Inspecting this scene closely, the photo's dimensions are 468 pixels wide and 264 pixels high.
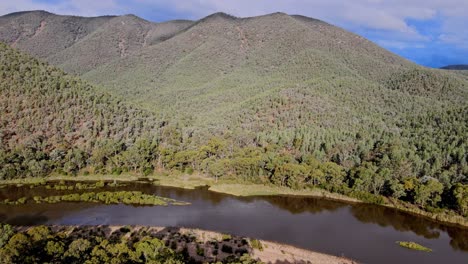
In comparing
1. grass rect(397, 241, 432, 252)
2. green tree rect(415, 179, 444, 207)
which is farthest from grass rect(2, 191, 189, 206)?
green tree rect(415, 179, 444, 207)

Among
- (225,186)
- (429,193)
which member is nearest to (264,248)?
(225,186)

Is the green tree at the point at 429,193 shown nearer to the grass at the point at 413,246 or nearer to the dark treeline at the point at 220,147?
the dark treeline at the point at 220,147

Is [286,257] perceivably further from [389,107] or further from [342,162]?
[389,107]

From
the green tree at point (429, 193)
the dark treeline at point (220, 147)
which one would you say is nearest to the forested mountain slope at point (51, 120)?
the dark treeline at point (220, 147)

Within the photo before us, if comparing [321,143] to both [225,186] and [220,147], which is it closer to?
[220,147]

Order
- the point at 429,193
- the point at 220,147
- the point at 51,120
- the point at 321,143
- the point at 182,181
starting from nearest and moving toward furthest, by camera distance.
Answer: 1. the point at 429,193
2. the point at 182,181
3. the point at 220,147
4. the point at 51,120
5. the point at 321,143
